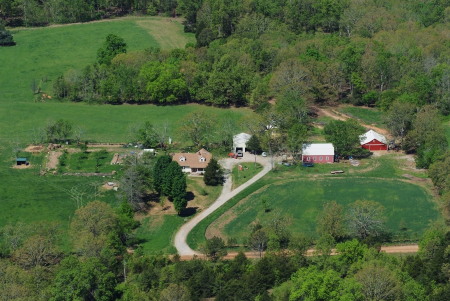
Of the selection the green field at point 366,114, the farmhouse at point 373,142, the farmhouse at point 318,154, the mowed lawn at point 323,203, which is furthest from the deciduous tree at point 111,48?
the mowed lawn at point 323,203

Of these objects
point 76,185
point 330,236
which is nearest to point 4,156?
point 76,185

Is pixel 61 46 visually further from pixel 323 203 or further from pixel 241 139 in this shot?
pixel 323 203

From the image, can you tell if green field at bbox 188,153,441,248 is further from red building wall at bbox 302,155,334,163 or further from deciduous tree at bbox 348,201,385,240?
deciduous tree at bbox 348,201,385,240

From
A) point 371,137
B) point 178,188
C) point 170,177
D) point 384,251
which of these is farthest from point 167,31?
point 384,251

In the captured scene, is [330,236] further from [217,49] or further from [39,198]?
[217,49]

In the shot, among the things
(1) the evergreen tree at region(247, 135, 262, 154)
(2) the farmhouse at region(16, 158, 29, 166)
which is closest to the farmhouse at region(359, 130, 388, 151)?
(1) the evergreen tree at region(247, 135, 262, 154)
